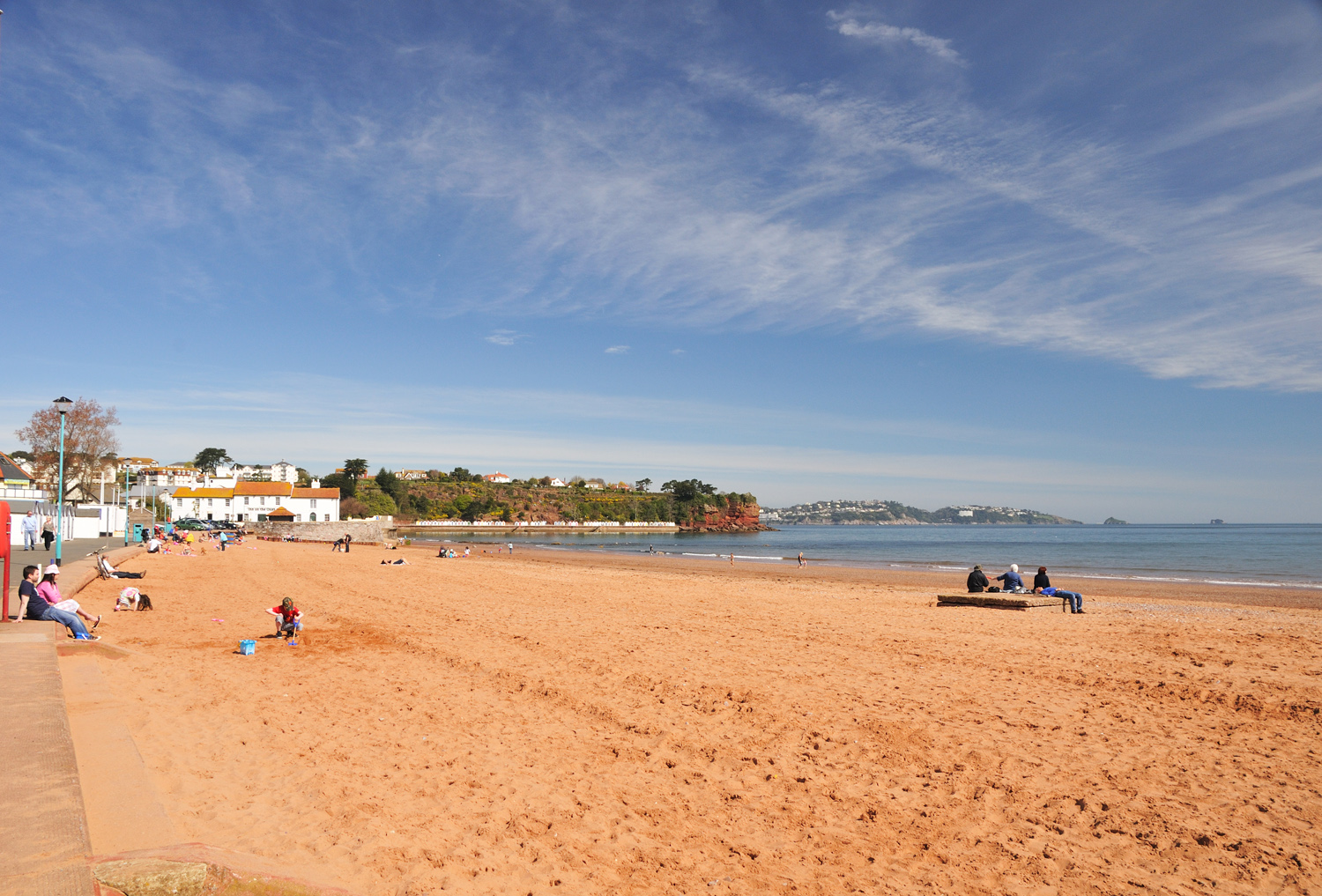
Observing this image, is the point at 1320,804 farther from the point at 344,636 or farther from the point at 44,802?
the point at 344,636

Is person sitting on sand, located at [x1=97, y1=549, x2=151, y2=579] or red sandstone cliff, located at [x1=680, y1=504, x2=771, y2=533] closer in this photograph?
person sitting on sand, located at [x1=97, y1=549, x2=151, y2=579]

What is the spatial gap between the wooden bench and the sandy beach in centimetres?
342

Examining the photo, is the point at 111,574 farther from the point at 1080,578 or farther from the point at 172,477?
the point at 172,477

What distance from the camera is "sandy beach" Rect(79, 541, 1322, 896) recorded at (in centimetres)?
484

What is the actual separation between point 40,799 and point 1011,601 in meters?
18.2

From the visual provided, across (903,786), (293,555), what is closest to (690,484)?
(293,555)

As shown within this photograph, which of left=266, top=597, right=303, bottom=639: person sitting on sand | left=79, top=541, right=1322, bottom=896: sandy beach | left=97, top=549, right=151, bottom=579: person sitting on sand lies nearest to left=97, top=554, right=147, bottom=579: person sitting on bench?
left=97, top=549, right=151, bottom=579: person sitting on sand

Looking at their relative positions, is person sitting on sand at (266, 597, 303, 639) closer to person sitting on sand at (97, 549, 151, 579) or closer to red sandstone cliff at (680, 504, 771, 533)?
person sitting on sand at (97, 549, 151, 579)

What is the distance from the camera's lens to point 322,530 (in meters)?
78.5

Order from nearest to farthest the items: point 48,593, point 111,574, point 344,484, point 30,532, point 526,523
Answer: point 48,593, point 111,574, point 30,532, point 344,484, point 526,523

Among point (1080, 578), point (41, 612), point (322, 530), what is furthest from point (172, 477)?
point (1080, 578)

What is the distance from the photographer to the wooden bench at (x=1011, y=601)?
1784 centimetres

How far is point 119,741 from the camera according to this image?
586 cm

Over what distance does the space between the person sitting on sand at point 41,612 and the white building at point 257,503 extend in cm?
8377
